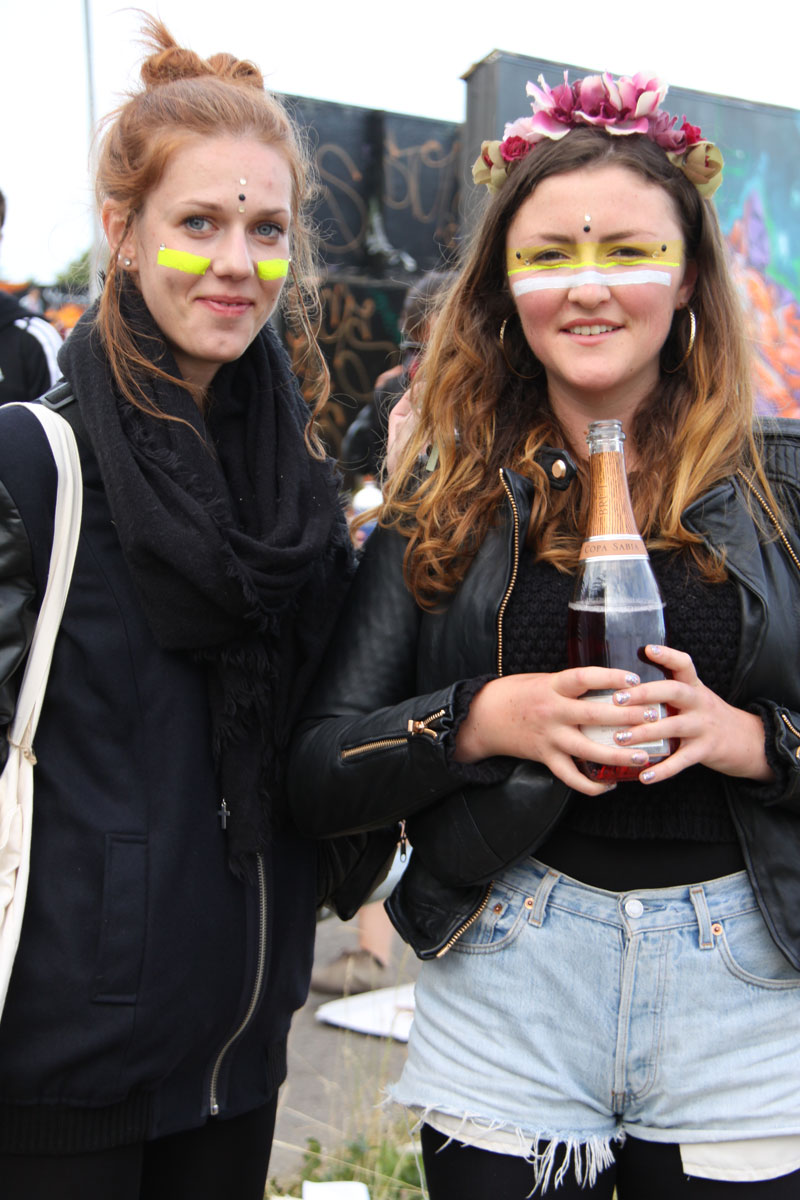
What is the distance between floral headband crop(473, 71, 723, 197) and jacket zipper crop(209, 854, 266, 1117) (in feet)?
4.18

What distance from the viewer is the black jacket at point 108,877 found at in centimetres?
162

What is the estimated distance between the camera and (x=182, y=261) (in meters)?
1.81

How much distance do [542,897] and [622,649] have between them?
413mm

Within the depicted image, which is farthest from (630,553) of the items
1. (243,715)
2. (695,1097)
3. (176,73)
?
(176,73)

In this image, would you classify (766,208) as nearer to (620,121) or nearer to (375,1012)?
(375,1012)

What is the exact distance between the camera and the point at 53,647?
1.66 metres

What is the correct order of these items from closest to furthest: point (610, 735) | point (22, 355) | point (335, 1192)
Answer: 1. point (610, 735)
2. point (335, 1192)
3. point (22, 355)

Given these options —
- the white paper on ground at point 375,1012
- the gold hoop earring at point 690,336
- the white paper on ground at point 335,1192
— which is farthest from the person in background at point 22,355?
the white paper on ground at point 335,1192

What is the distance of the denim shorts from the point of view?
1618mm

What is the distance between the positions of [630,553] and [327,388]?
804 millimetres

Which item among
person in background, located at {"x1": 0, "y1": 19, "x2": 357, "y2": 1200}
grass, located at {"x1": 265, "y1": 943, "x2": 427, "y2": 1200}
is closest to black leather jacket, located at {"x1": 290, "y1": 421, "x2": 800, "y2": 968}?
person in background, located at {"x1": 0, "y1": 19, "x2": 357, "y2": 1200}

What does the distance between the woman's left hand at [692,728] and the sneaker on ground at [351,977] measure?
9.06ft

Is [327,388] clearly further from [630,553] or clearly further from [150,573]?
[630,553]

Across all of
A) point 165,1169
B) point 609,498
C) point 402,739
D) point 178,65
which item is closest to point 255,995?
point 165,1169
